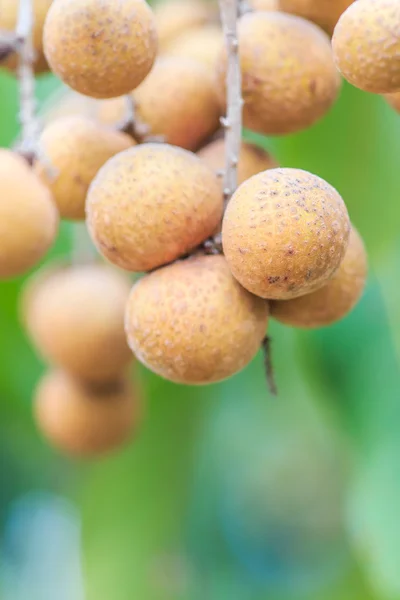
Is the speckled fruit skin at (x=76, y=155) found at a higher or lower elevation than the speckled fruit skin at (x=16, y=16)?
lower

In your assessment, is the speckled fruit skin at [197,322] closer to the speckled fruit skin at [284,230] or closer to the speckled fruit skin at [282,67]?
the speckled fruit skin at [284,230]

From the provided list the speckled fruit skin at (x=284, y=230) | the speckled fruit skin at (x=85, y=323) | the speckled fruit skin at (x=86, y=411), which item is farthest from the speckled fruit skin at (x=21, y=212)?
the speckled fruit skin at (x=86, y=411)

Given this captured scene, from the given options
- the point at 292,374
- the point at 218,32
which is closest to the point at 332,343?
the point at 292,374

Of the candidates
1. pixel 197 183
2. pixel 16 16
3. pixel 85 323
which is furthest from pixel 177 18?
pixel 197 183

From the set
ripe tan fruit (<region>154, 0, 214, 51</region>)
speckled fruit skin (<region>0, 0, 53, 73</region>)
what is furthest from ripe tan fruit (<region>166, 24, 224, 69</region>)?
speckled fruit skin (<region>0, 0, 53, 73</region>)

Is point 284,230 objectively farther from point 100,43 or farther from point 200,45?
point 200,45
